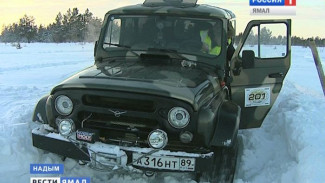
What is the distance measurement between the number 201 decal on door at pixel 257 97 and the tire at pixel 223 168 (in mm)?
1184

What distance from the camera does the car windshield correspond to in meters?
4.99

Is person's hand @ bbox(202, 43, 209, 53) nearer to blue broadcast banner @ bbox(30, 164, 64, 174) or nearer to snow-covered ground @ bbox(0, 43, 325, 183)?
snow-covered ground @ bbox(0, 43, 325, 183)

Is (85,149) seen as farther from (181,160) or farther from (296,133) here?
(296,133)

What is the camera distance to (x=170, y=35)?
5.09m

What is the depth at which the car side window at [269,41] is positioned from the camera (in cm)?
521

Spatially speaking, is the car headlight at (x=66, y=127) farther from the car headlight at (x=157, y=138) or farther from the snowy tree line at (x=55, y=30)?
the snowy tree line at (x=55, y=30)

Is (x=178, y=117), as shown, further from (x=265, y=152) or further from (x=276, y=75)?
(x=276, y=75)

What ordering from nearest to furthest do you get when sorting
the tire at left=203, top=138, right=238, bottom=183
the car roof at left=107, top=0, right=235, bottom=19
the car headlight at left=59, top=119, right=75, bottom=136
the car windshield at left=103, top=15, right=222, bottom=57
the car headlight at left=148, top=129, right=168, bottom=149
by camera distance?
the car headlight at left=148, top=129, right=168, bottom=149 < the car headlight at left=59, top=119, right=75, bottom=136 < the tire at left=203, top=138, right=238, bottom=183 < the car windshield at left=103, top=15, right=222, bottom=57 < the car roof at left=107, top=0, right=235, bottom=19

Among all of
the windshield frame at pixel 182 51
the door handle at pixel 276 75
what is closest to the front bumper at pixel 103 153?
the windshield frame at pixel 182 51

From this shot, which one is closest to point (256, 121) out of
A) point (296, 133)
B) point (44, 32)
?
point (296, 133)

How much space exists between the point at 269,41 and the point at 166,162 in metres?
2.63

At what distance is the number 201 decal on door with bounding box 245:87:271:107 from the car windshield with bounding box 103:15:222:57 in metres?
0.82

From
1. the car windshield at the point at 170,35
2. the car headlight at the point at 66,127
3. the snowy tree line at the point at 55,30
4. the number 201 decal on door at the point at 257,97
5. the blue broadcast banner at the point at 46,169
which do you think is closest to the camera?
the car headlight at the point at 66,127

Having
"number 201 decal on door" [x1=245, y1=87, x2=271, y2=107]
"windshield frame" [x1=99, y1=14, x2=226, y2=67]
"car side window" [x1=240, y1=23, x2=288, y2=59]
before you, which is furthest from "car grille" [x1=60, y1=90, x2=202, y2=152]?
"car side window" [x1=240, y1=23, x2=288, y2=59]
